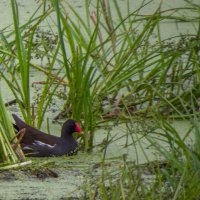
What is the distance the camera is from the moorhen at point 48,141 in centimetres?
518

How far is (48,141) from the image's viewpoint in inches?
207

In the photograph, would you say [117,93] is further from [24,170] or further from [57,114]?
[24,170]

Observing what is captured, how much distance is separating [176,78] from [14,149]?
117 cm

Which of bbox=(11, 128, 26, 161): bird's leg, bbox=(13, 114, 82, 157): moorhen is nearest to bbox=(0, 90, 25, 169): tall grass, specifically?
bbox=(11, 128, 26, 161): bird's leg

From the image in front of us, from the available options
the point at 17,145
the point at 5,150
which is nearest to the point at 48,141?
the point at 17,145

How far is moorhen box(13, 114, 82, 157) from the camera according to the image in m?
5.18

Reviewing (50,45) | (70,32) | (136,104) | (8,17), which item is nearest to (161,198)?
(70,32)

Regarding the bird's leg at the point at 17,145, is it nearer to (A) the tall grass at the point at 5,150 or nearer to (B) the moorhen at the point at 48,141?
(A) the tall grass at the point at 5,150

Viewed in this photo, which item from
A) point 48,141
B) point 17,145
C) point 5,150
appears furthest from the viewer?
point 48,141

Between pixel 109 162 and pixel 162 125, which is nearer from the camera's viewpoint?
pixel 162 125

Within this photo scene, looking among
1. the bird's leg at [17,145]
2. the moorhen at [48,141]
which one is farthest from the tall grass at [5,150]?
the moorhen at [48,141]

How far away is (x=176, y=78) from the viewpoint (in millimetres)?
5609

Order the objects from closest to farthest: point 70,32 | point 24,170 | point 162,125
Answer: point 162,125
point 24,170
point 70,32

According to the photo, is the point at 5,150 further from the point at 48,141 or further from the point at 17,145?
the point at 48,141
